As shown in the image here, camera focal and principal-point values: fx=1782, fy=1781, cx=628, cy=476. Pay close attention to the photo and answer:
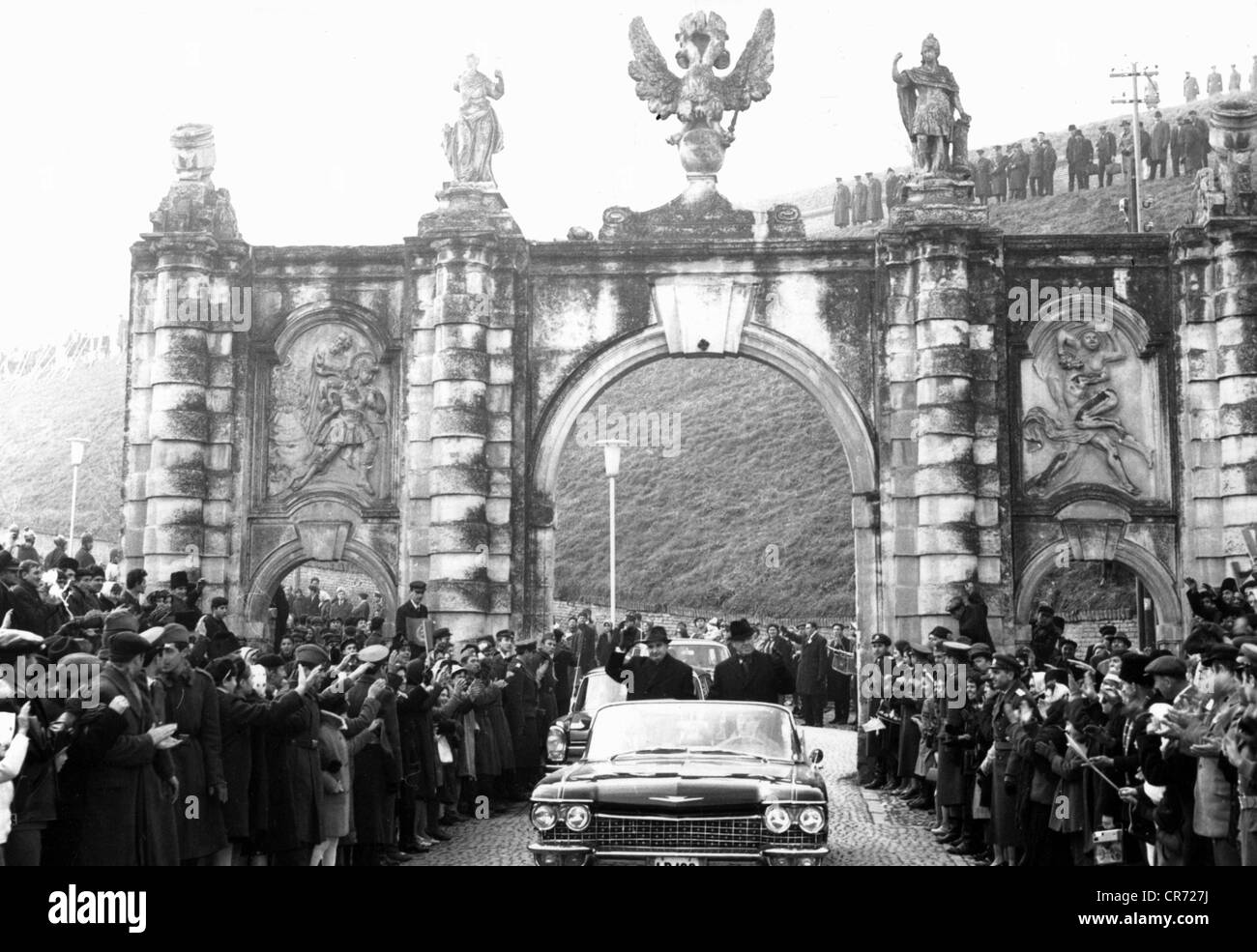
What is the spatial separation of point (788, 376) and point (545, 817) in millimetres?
13614

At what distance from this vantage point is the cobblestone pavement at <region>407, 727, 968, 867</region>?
16.4m

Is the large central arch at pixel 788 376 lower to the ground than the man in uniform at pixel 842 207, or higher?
lower

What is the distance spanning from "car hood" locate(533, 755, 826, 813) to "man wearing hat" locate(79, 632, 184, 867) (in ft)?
9.08

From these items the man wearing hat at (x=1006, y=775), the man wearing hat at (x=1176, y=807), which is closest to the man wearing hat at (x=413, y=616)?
the man wearing hat at (x=1006, y=775)

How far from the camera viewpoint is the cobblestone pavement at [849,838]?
644 inches

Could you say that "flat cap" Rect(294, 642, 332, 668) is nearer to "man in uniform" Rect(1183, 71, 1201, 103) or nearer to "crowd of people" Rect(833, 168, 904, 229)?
Answer: "crowd of people" Rect(833, 168, 904, 229)

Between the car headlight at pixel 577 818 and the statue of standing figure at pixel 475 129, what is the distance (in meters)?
14.6

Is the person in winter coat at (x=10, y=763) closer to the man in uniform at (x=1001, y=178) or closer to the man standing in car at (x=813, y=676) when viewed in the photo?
the man standing in car at (x=813, y=676)

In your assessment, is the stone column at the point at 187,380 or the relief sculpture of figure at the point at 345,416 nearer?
the stone column at the point at 187,380

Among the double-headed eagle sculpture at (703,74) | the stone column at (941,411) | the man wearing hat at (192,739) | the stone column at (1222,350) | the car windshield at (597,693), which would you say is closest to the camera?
the man wearing hat at (192,739)

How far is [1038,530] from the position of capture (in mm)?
24766

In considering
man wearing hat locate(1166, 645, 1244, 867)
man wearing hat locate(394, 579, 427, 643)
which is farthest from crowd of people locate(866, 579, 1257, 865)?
man wearing hat locate(394, 579, 427, 643)
